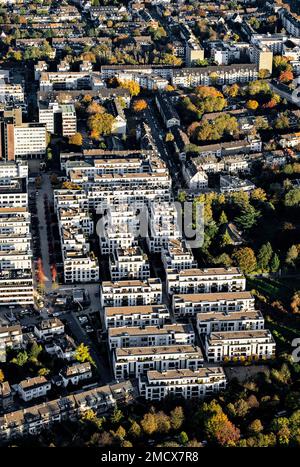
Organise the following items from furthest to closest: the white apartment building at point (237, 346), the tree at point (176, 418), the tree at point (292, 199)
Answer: the tree at point (292, 199)
the white apartment building at point (237, 346)
the tree at point (176, 418)

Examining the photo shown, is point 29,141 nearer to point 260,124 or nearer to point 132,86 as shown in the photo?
point 132,86

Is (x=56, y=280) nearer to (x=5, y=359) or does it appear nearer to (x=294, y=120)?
(x=5, y=359)

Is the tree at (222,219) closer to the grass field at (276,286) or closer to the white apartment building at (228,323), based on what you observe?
the grass field at (276,286)

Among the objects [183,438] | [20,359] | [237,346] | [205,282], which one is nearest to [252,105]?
[205,282]

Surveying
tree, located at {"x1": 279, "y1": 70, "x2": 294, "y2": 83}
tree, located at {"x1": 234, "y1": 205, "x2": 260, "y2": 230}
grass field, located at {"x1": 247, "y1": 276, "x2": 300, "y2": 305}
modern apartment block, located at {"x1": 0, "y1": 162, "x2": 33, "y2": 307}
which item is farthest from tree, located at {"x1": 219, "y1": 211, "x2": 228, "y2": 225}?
tree, located at {"x1": 279, "y1": 70, "x2": 294, "y2": 83}

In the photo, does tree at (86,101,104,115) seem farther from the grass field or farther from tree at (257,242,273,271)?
the grass field

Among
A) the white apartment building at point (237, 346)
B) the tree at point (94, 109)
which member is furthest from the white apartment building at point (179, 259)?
the tree at point (94, 109)
